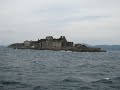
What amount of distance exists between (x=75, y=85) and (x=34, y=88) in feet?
14.2

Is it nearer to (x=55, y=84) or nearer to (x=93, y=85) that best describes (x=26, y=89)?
(x=55, y=84)

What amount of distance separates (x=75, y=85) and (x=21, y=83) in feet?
17.0

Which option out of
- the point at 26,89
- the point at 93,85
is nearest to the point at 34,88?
the point at 26,89

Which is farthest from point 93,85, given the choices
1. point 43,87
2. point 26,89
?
point 26,89

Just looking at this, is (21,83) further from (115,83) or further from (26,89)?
(115,83)

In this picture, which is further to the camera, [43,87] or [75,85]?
[75,85]

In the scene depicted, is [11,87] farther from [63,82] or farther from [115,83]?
[115,83]

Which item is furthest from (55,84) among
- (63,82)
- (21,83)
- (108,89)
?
(108,89)

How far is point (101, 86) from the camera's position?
2377 cm

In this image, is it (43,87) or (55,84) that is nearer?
(43,87)

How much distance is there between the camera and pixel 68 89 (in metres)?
22.0

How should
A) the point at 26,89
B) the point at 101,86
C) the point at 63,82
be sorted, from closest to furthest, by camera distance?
the point at 26,89 < the point at 101,86 < the point at 63,82

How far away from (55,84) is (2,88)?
5179 mm

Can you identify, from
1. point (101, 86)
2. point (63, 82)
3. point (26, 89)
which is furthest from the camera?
point (63, 82)
